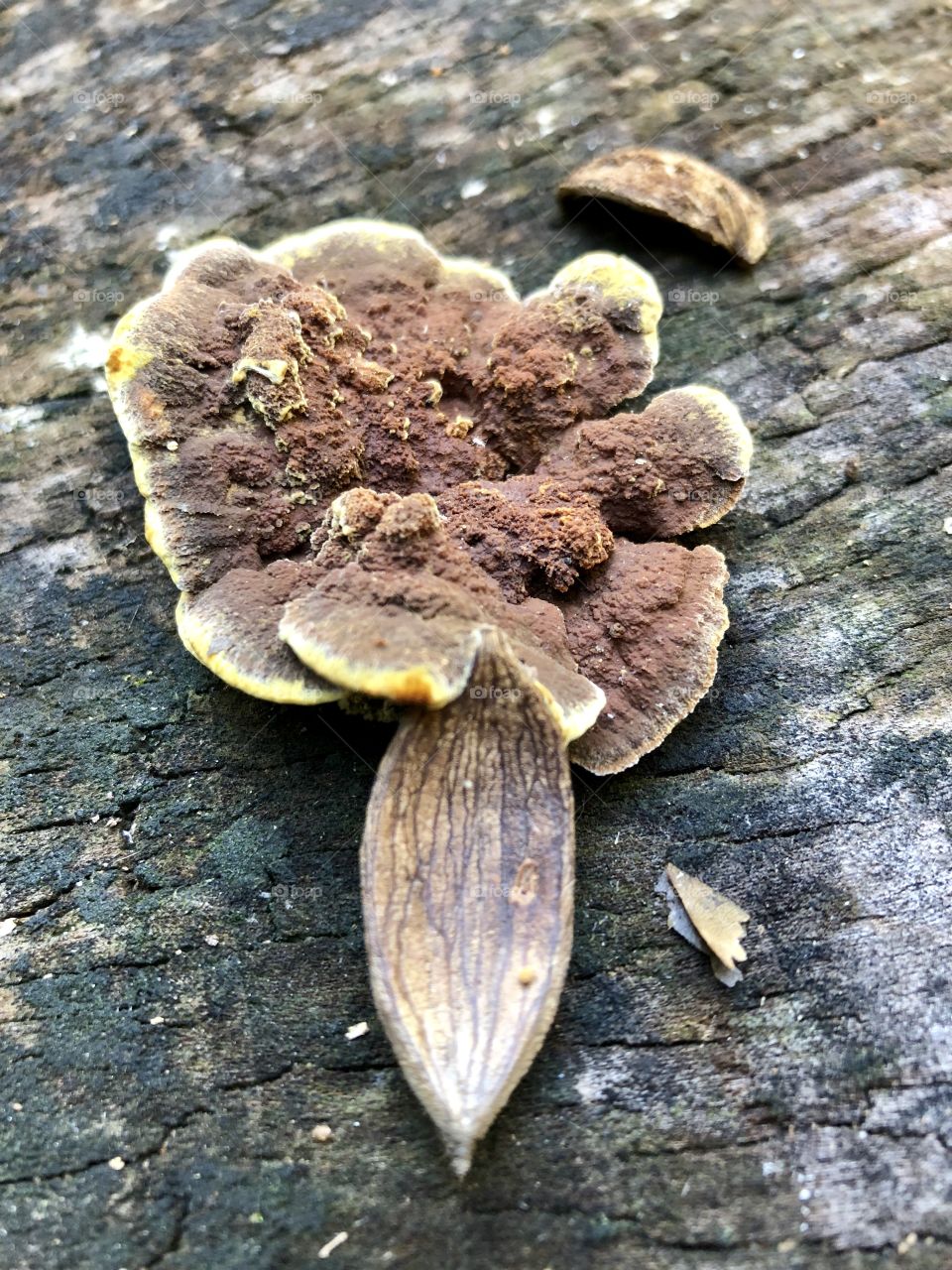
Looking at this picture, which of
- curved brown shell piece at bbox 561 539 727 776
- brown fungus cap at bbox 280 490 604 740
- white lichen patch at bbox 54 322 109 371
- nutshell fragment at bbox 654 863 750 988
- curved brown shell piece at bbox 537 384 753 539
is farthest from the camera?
white lichen patch at bbox 54 322 109 371

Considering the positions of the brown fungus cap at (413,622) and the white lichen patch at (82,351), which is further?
the white lichen patch at (82,351)

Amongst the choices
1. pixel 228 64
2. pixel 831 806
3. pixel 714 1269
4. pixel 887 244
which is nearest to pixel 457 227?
pixel 228 64

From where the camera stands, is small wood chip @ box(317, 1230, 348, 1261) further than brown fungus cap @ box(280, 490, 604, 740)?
No

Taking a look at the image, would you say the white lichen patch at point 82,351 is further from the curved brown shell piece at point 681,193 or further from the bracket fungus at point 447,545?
the curved brown shell piece at point 681,193

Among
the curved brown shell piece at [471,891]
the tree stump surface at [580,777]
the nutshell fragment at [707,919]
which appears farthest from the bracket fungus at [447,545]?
the nutshell fragment at [707,919]

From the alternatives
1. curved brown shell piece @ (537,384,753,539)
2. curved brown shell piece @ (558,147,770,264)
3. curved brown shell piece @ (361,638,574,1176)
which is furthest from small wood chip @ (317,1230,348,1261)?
curved brown shell piece @ (558,147,770,264)

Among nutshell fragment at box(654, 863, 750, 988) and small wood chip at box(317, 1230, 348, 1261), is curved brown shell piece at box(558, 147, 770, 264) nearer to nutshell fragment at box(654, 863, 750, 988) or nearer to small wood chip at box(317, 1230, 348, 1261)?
nutshell fragment at box(654, 863, 750, 988)
